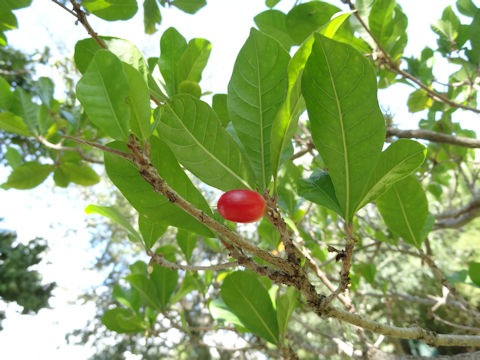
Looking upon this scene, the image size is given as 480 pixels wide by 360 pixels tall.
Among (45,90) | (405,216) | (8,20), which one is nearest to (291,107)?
(405,216)

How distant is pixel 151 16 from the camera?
92.2 inches

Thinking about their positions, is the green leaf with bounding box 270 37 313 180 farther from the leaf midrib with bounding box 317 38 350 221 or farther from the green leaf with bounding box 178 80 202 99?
the green leaf with bounding box 178 80 202 99

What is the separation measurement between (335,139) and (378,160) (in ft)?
0.44

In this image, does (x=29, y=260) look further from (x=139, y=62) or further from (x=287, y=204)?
(x=139, y=62)

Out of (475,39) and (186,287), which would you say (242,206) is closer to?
(186,287)

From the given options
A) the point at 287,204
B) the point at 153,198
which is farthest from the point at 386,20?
the point at 153,198

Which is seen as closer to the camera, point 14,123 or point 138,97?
point 138,97

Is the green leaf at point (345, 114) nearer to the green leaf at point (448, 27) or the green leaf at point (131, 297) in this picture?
the green leaf at point (131, 297)

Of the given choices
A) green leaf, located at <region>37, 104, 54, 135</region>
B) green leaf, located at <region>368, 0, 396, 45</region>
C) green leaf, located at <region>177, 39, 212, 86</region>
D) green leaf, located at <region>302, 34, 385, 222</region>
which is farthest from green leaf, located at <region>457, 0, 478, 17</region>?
green leaf, located at <region>37, 104, 54, 135</region>

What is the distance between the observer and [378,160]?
0.90 meters

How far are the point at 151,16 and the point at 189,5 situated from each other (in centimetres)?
32

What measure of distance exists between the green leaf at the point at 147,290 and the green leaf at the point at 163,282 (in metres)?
0.02

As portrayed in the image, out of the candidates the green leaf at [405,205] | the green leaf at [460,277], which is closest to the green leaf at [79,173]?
the green leaf at [405,205]

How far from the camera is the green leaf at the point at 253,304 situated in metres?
1.66
